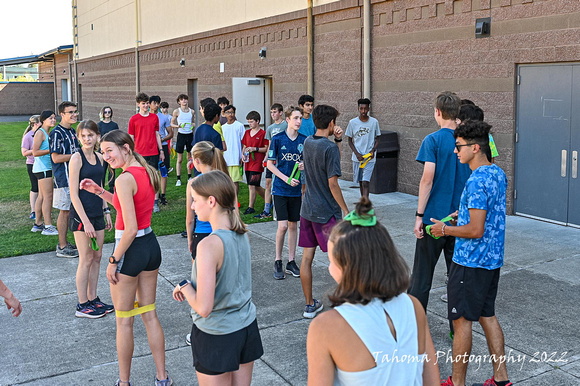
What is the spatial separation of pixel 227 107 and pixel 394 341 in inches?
341

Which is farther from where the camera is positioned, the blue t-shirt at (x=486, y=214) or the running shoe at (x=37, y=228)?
the running shoe at (x=37, y=228)

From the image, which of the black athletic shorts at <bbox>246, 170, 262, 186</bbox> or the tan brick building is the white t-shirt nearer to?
the black athletic shorts at <bbox>246, 170, 262, 186</bbox>

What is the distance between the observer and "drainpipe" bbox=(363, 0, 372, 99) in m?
13.1

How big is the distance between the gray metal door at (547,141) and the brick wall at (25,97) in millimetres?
45878

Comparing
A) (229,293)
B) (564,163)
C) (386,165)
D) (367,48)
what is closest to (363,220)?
(229,293)

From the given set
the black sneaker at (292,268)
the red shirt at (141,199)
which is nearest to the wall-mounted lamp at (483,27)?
the black sneaker at (292,268)

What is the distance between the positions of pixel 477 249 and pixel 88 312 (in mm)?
3801

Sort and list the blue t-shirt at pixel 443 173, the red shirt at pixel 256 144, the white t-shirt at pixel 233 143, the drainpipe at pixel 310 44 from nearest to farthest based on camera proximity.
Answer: the blue t-shirt at pixel 443 173 → the white t-shirt at pixel 233 143 → the red shirt at pixel 256 144 → the drainpipe at pixel 310 44

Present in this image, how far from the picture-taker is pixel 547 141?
967cm

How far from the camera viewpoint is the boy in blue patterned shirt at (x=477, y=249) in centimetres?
400

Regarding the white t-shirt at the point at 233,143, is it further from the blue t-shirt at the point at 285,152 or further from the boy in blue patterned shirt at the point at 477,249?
the boy in blue patterned shirt at the point at 477,249

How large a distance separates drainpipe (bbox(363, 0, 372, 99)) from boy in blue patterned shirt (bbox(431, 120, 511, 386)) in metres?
9.38

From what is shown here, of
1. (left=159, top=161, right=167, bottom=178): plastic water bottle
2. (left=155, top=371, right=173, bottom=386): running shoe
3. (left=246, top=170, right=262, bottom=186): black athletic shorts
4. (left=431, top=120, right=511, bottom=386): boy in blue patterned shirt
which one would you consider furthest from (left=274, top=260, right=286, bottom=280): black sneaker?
(left=159, top=161, right=167, bottom=178): plastic water bottle

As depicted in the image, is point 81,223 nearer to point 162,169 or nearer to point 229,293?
point 229,293
